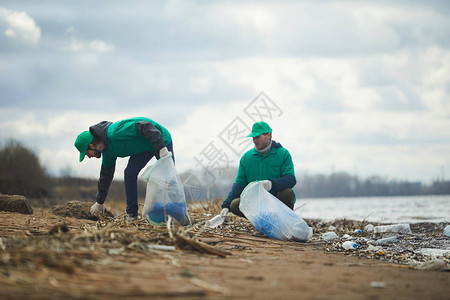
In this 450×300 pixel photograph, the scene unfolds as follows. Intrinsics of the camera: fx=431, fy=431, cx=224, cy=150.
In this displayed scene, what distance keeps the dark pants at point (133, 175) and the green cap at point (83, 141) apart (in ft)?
1.90

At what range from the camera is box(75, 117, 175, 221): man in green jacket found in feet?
16.8

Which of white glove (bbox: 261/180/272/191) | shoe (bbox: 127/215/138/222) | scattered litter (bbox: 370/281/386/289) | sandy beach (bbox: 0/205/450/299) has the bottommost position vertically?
scattered litter (bbox: 370/281/386/289)

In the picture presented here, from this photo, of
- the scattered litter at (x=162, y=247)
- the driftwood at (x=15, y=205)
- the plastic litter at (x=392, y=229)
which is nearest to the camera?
the scattered litter at (x=162, y=247)

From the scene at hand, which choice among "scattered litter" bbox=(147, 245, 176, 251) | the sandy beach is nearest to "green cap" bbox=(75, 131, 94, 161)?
the sandy beach

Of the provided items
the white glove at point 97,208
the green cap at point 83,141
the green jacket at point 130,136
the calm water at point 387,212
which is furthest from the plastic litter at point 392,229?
the green cap at point 83,141

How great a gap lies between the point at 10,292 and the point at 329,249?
3.55 metres

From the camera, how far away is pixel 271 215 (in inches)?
201

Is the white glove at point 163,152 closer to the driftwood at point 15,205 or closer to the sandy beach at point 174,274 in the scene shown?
the sandy beach at point 174,274

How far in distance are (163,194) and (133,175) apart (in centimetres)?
64

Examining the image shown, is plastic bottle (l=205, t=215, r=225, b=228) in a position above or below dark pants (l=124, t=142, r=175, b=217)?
below

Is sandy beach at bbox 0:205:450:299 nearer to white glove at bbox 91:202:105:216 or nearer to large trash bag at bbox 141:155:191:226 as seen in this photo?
large trash bag at bbox 141:155:191:226

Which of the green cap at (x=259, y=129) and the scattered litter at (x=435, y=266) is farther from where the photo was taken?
the green cap at (x=259, y=129)

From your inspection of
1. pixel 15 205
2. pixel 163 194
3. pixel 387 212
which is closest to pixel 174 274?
pixel 163 194

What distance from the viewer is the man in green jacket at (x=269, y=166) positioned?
544cm
